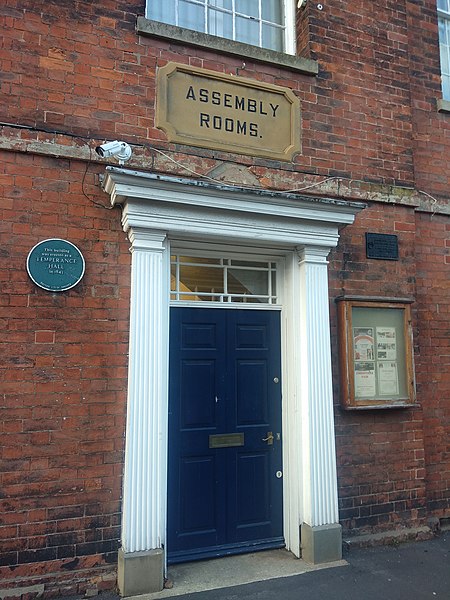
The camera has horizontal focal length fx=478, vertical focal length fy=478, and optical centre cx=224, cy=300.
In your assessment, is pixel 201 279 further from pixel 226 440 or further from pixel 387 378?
pixel 387 378

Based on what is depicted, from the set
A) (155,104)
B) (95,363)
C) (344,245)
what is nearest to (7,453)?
(95,363)

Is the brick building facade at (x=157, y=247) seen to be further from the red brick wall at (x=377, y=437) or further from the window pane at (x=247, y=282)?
the window pane at (x=247, y=282)

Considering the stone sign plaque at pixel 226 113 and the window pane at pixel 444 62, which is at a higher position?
the window pane at pixel 444 62

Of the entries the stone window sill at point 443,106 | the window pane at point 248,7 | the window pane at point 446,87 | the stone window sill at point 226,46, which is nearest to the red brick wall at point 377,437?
the stone window sill at point 443,106

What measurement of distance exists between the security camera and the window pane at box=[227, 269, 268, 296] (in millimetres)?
1440

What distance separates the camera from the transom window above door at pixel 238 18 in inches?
191

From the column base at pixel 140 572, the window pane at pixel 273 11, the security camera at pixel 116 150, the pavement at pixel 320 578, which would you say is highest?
the window pane at pixel 273 11

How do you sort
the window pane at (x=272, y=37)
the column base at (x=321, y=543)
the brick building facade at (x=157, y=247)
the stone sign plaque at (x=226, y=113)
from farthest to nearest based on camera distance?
the window pane at (x=272, y=37) → the stone sign plaque at (x=226, y=113) → the column base at (x=321, y=543) → the brick building facade at (x=157, y=247)

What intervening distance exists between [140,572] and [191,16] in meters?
5.17

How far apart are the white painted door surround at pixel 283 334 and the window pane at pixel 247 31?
79.7 inches

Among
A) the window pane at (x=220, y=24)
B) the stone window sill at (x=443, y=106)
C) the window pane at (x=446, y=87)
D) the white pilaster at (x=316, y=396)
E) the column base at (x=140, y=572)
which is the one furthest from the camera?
the window pane at (x=446, y=87)

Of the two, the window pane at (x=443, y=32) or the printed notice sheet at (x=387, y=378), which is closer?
the printed notice sheet at (x=387, y=378)

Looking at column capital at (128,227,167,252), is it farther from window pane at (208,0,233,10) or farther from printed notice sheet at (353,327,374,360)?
window pane at (208,0,233,10)

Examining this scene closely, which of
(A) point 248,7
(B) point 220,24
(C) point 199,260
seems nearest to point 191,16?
(B) point 220,24
